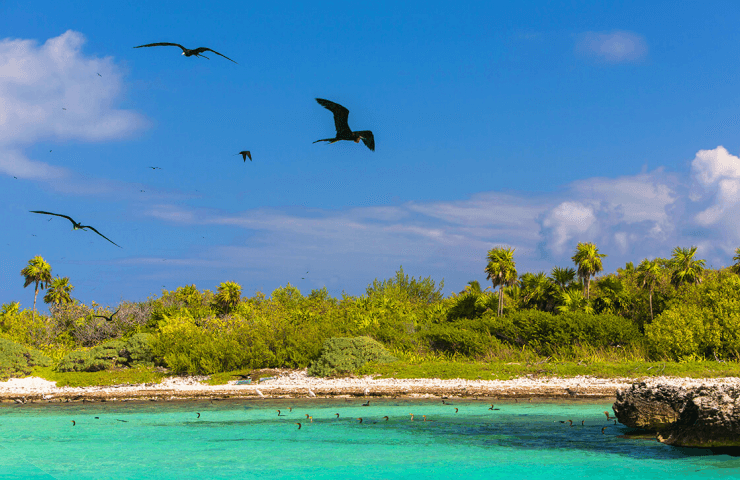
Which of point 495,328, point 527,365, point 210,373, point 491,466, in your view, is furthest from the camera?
point 495,328

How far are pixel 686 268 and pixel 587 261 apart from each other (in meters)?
5.15

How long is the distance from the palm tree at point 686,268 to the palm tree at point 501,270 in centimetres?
862

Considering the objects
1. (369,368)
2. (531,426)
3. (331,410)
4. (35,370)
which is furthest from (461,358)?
(35,370)

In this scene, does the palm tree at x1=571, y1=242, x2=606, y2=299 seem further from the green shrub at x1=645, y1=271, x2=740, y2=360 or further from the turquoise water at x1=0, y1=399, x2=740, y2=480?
the turquoise water at x1=0, y1=399, x2=740, y2=480

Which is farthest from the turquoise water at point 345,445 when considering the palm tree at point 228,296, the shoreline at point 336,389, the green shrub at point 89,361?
the palm tree at point 228,296

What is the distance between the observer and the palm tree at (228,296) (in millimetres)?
39750

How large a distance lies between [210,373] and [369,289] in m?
25.3

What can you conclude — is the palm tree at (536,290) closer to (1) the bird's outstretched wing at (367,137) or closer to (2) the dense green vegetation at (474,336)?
(2) the dense green vegetation at (474,336)

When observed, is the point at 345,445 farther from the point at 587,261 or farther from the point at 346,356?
the point at 587,261

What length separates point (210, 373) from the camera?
1099 inches

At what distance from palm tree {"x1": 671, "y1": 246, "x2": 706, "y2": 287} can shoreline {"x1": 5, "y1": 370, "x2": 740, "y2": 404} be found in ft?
42.9

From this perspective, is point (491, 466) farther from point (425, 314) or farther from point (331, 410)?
point (425, 314)

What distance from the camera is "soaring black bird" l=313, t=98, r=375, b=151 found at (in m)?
10.9

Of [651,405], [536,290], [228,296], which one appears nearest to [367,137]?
[651,405]
